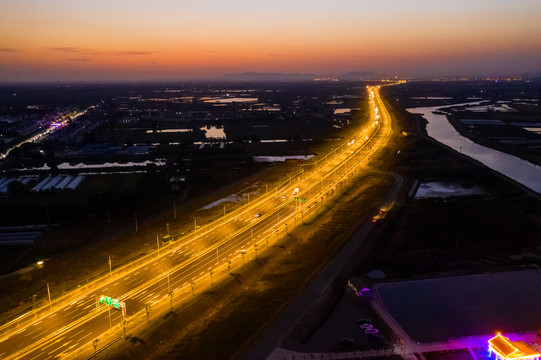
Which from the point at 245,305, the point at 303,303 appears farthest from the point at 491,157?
the point at 245,305

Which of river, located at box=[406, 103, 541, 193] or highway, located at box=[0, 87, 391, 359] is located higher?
river, located at box=[406, 103, 541, 193]

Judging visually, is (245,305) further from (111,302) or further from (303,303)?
(111,302)

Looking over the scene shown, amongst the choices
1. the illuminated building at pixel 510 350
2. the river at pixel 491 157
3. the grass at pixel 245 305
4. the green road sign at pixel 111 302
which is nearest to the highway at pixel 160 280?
the green road sign at pixel 111 302

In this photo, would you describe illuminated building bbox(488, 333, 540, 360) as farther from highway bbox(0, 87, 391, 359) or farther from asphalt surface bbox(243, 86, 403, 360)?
highway bbox(0, 87, 391, 359)

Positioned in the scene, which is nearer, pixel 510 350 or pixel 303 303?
pixel 510 350

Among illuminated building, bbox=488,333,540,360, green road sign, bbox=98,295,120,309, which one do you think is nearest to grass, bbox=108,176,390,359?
green road sign, bbox=98,295,120,309

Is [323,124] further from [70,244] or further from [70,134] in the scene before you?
[70,244]

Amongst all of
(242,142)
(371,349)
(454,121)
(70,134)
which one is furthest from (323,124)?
(371,349)
